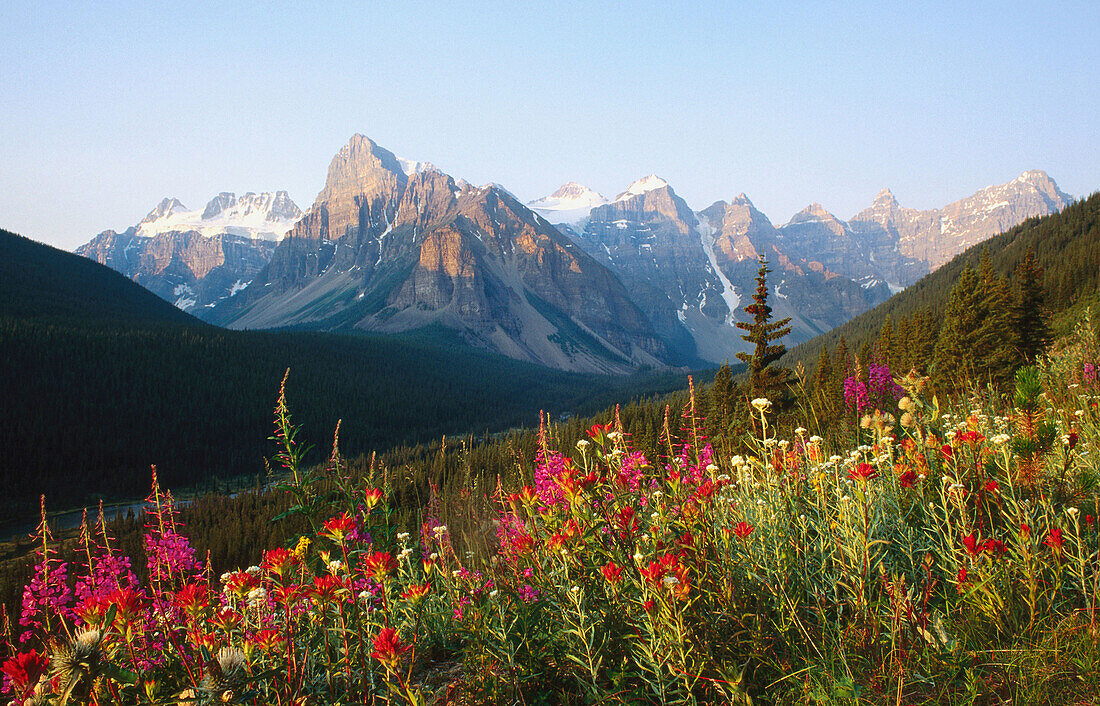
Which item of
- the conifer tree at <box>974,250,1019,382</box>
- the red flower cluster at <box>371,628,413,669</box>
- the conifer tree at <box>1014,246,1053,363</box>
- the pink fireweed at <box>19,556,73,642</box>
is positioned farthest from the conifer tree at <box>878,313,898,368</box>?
the pink fireweed at <box>19,556,73,642</box>

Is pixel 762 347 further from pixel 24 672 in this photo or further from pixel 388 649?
pixel 24 672

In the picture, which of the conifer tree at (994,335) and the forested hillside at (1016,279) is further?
the forested hillside at (1016,279)

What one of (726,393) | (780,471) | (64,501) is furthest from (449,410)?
(780,471)

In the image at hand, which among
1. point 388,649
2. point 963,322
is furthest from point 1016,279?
point 388,649

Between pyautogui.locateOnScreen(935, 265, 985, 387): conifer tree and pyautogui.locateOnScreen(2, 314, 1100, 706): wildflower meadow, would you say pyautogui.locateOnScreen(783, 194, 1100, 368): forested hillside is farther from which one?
pyautogui.locateOnScreen(2, 314, 1100, 706): wildflower meadow

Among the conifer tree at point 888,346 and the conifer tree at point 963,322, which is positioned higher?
the conifer tree at point 963,322

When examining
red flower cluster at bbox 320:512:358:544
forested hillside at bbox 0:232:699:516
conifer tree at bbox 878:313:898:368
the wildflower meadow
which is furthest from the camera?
forested hillside at bbox 0:232:699:516

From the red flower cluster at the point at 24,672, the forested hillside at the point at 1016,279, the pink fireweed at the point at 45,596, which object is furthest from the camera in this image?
the forested hillside at the point at 1016,279

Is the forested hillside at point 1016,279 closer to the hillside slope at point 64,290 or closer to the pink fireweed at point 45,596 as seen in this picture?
the pink fireweed at point 45,596

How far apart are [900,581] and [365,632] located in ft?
8.99

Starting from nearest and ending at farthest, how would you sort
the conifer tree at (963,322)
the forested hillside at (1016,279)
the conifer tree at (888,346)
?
1. the conifer tree at (963,322)
2. the forested hillside at (1016,279)
3. the conifer tree at (888,346)

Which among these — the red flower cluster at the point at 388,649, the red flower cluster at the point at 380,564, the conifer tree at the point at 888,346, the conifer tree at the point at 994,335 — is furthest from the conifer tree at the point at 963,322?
the red flower cluster at the point at 388,649

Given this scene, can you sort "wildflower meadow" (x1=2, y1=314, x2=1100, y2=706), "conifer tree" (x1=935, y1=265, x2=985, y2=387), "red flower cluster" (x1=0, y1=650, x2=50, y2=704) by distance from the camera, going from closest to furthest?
"red flower cluster" (x1=0, y1=650, x2=50, y2=704) < "wildflower meadow" (x1=2, y1=314, x2=1100, y2=706) < "conifer tree" (x1=935, y1=265, x2=985, y2=387)

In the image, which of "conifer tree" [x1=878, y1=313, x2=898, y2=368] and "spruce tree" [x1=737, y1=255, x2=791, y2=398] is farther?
"conifer tree" [x1=878, y1=313, x2=898, y2=368]
